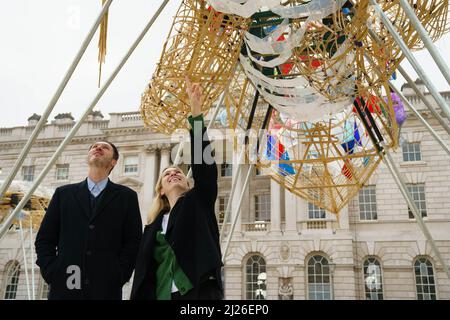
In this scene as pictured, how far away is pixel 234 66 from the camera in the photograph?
7094mm

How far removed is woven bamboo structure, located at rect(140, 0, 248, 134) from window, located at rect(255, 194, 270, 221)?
24.7m

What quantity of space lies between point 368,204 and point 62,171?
23.1 m

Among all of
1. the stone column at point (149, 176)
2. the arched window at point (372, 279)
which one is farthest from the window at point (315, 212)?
the stone column at point (149, 176)

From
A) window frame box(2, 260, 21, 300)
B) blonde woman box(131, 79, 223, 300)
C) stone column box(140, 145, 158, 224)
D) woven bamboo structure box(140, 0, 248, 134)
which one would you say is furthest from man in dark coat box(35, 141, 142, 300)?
window frame box(2, 260, 21, 300)

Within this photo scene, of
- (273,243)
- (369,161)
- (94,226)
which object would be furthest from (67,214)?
(273,243)

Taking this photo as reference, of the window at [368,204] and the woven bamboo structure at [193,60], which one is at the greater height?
the window at [368,204]

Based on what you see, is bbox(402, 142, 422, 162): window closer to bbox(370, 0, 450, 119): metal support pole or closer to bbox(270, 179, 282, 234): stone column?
bbox(270, 179, 282, 234): stone column

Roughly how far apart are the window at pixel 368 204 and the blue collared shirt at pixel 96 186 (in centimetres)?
2642

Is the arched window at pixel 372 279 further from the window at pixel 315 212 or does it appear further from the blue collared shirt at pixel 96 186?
the blue collared shirt at pixel 96 186

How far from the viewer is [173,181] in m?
3.83

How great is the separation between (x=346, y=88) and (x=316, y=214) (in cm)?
2324

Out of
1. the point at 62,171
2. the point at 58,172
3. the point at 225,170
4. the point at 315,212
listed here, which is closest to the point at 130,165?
the point at 62,171

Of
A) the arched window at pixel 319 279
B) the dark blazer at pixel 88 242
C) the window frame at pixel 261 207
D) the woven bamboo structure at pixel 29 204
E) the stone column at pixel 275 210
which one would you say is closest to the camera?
the dark blazer at pixel 88 242

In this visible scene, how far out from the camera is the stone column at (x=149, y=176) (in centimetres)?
3212
